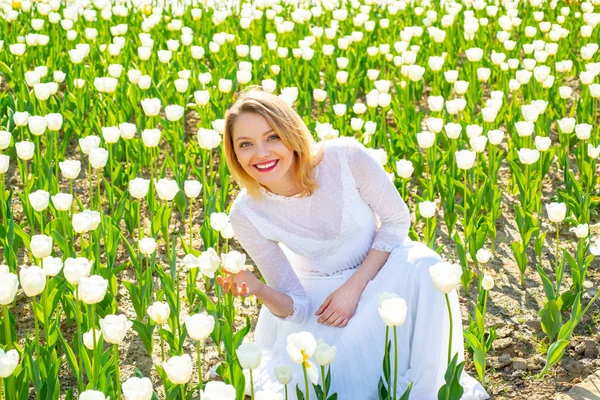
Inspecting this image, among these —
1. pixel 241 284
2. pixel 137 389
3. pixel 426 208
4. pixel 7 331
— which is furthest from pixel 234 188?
pixel 137 389

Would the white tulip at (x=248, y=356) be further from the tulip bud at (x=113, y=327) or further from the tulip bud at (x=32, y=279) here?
the tulip bud at (x=32, y=279)

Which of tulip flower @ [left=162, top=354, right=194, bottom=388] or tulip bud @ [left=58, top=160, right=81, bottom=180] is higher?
tulip bud @ [left=58, top=160, right=81, bottom=180]

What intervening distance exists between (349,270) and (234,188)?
172 cm

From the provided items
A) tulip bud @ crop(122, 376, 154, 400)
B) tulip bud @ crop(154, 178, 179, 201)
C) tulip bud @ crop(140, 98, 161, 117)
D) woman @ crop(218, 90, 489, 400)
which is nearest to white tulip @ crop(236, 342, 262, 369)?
tulip bud @ crop(122, 376, 154, 400)

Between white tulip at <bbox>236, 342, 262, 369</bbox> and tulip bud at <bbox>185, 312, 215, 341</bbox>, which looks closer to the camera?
white tulip at <bbox>236, 342, 262, 369</bbox>

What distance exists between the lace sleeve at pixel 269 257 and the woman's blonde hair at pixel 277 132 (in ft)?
0.36

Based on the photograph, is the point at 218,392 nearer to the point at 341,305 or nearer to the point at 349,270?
the point at 341,305

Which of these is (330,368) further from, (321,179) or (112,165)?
(112,165)

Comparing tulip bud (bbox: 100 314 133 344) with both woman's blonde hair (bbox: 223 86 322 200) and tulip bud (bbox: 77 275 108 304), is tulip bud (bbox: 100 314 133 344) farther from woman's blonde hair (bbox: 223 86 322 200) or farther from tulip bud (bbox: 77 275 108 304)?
woman's blonde hair (bbox: 223 86 322 200)

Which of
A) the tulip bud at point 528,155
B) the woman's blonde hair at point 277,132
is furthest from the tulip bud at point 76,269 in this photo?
the tulip bud at point 528,155

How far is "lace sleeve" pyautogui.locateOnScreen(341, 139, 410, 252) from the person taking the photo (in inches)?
122

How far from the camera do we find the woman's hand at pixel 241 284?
283 centimetres

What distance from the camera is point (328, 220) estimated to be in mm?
3166

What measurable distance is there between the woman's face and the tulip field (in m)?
0.25
